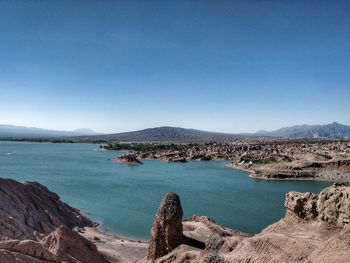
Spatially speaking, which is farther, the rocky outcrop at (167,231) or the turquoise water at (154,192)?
the turquoise water at (154,192)

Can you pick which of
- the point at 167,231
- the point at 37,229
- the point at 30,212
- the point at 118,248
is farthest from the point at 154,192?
the point at 167,231

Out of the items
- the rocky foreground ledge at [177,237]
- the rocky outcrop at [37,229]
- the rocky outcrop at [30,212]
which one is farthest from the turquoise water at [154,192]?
the rocky foreground ledge at [177,237]

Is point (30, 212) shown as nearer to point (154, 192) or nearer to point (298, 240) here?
point (298, 240)

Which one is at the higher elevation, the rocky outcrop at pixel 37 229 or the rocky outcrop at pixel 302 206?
the rocky outcrop at pixel 302 206

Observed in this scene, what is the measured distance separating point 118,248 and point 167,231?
6.76 m

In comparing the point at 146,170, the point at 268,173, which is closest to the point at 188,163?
the point at 146,170

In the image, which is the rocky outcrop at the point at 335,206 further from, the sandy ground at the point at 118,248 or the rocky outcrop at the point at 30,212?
the rocky outcrop at the point at 30,212

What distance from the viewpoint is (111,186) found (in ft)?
171

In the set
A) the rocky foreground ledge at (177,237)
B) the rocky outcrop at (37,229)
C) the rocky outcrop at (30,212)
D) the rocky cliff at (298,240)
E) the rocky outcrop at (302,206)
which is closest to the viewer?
the rocky cliff at (298,240)

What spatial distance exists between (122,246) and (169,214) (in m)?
7.19

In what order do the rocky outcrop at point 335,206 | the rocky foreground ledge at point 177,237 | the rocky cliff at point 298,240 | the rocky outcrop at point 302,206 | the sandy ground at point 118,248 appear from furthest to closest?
the sandy ground at point 118,248, the rocky outcrop at point 302,206, the rocky outcrop at point 335,206, the rocky foreground ledge at point 177,237, the rocky cliff at point 298,240

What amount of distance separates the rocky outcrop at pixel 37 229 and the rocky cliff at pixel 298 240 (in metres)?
3.74

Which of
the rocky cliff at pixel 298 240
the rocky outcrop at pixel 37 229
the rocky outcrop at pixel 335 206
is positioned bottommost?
the rocky outcrop at pixel 37 229

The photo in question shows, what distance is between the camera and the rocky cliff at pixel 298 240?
10.8 meters
